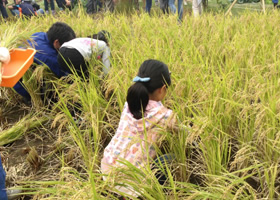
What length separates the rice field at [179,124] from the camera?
1.20 metres

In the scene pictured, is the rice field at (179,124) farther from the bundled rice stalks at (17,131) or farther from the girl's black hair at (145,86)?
the girl's black hair at (145,86)

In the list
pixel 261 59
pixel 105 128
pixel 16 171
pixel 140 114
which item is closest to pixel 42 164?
pixel 16 171

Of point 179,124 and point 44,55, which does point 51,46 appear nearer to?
point 44,55

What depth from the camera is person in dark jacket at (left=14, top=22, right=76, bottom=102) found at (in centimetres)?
250

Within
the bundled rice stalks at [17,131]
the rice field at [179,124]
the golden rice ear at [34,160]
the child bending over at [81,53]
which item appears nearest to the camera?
the rice field at [179,124]

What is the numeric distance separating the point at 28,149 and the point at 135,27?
1929 mm

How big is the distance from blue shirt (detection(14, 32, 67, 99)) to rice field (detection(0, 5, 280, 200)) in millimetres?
93

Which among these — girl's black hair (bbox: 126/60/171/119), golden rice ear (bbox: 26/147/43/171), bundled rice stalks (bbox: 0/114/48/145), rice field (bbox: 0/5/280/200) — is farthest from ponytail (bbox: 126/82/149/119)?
bundled rice stalks (bbox: 0/114/48/145)

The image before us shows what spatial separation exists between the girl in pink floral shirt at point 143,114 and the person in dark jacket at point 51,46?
4.07 ft

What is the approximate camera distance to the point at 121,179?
1200 millimetres

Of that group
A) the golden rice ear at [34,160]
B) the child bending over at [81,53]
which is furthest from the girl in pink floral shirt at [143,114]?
the child bending over at [81,53]

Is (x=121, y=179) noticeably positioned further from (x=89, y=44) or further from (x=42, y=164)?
(x=89, y=44)

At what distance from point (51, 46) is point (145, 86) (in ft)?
4.94

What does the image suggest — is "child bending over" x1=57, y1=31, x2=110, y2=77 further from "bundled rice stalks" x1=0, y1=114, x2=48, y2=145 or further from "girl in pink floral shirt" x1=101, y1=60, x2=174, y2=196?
"girl in pink floral shirt" x1=101, y1=60, x2=174, y2=196
